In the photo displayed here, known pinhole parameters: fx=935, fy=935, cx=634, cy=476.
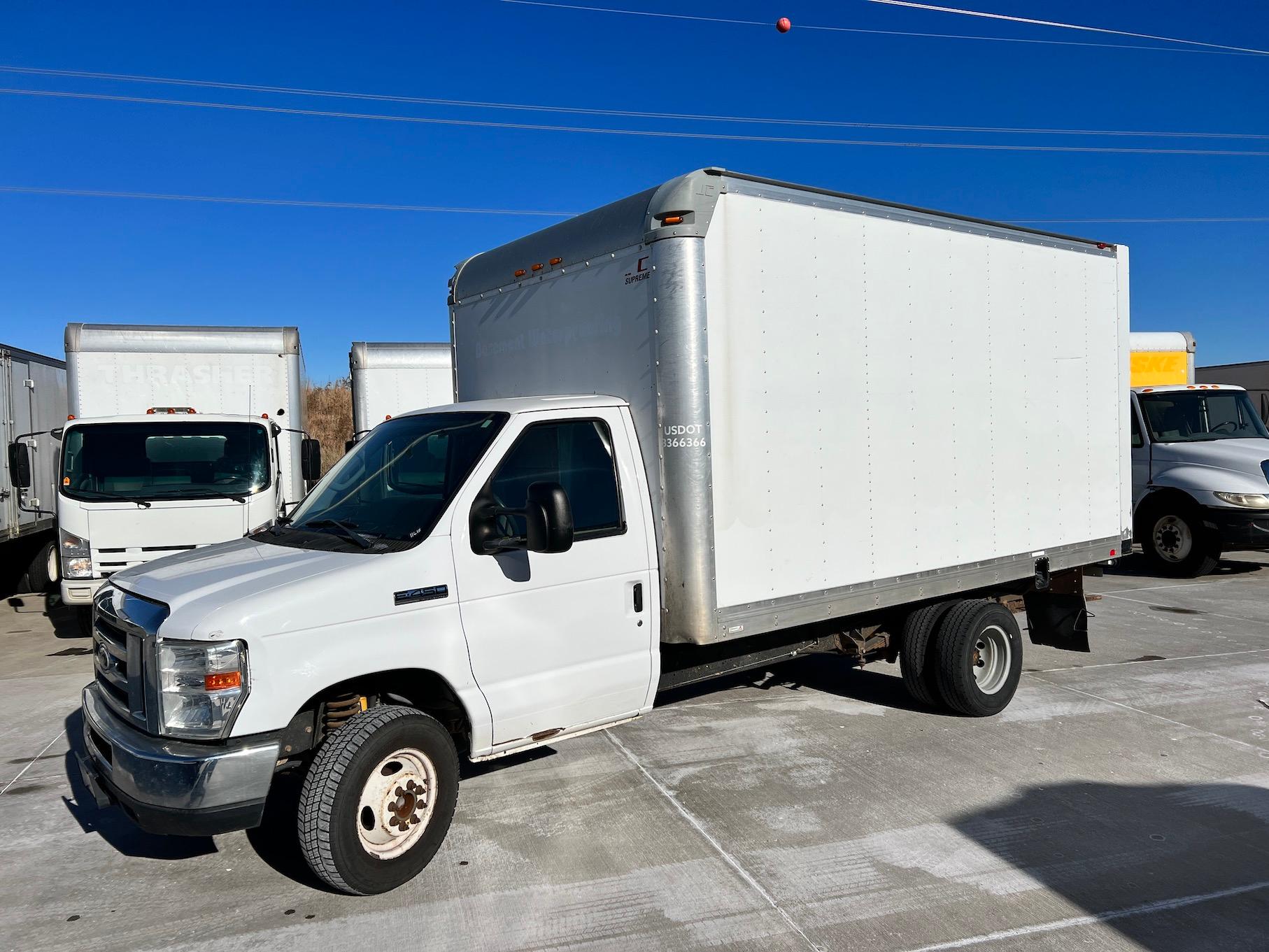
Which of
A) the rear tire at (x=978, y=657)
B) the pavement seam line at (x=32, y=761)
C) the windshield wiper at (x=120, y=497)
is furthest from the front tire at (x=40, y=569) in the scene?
the rear tire at (x=978, y=657)

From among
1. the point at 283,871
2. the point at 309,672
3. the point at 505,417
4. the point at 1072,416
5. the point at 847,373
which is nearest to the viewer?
the point at 309,672

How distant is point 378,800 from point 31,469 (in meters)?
10.00

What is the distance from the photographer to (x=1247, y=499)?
12352 mm

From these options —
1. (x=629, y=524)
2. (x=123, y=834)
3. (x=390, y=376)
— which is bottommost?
(x=123, y=834)

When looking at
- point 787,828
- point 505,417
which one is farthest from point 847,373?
point 787,828

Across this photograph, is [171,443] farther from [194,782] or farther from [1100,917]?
[1100,917]

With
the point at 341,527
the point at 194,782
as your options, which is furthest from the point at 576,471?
the point at 194,782

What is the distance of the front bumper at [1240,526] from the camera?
480 inches

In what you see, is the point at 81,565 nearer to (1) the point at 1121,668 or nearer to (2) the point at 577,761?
(2) the point at 577,761

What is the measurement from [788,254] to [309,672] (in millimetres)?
3367

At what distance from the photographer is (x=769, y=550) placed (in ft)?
17.1

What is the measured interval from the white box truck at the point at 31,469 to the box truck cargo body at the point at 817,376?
8.24m

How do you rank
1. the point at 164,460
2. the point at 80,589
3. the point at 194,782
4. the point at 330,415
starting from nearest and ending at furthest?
the point at 194,782, the point at 80,589, the point at 164,460, the point at 330,415

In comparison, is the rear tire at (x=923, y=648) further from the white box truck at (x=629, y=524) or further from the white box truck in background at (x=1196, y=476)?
the white box truck in background at (x=1196, y=476)
